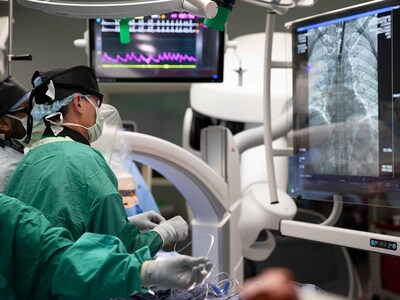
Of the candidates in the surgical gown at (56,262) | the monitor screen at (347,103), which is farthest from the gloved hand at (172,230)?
the monitor screen at (347,103)

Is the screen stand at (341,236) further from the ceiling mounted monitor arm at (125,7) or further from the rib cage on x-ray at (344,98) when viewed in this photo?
the ceiling mounted monitor arm at (125,7)

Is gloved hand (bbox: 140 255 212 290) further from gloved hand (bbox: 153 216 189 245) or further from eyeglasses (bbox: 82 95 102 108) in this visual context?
eyeglasses (bbox: 82 95 102 108)

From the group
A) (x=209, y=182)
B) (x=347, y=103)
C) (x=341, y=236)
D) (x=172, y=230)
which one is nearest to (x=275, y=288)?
(x=172, y=230)

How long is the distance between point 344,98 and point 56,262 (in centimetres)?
136

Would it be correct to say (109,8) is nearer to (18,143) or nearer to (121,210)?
(121,210)

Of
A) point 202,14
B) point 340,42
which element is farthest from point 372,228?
point 202,14

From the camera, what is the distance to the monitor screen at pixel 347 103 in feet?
6.44

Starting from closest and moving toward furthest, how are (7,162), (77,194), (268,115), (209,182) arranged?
(77,194)
(7,162)
(268,115)
(209,182)

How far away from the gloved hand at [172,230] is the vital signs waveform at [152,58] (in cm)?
101

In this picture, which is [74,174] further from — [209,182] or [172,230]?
[209,182]

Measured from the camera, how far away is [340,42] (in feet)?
7.06

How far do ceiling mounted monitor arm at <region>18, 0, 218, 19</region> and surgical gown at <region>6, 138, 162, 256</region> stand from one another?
41 cm

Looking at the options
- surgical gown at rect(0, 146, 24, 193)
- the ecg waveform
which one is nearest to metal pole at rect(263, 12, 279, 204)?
the ecg waveform

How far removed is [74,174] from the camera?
1.51m
